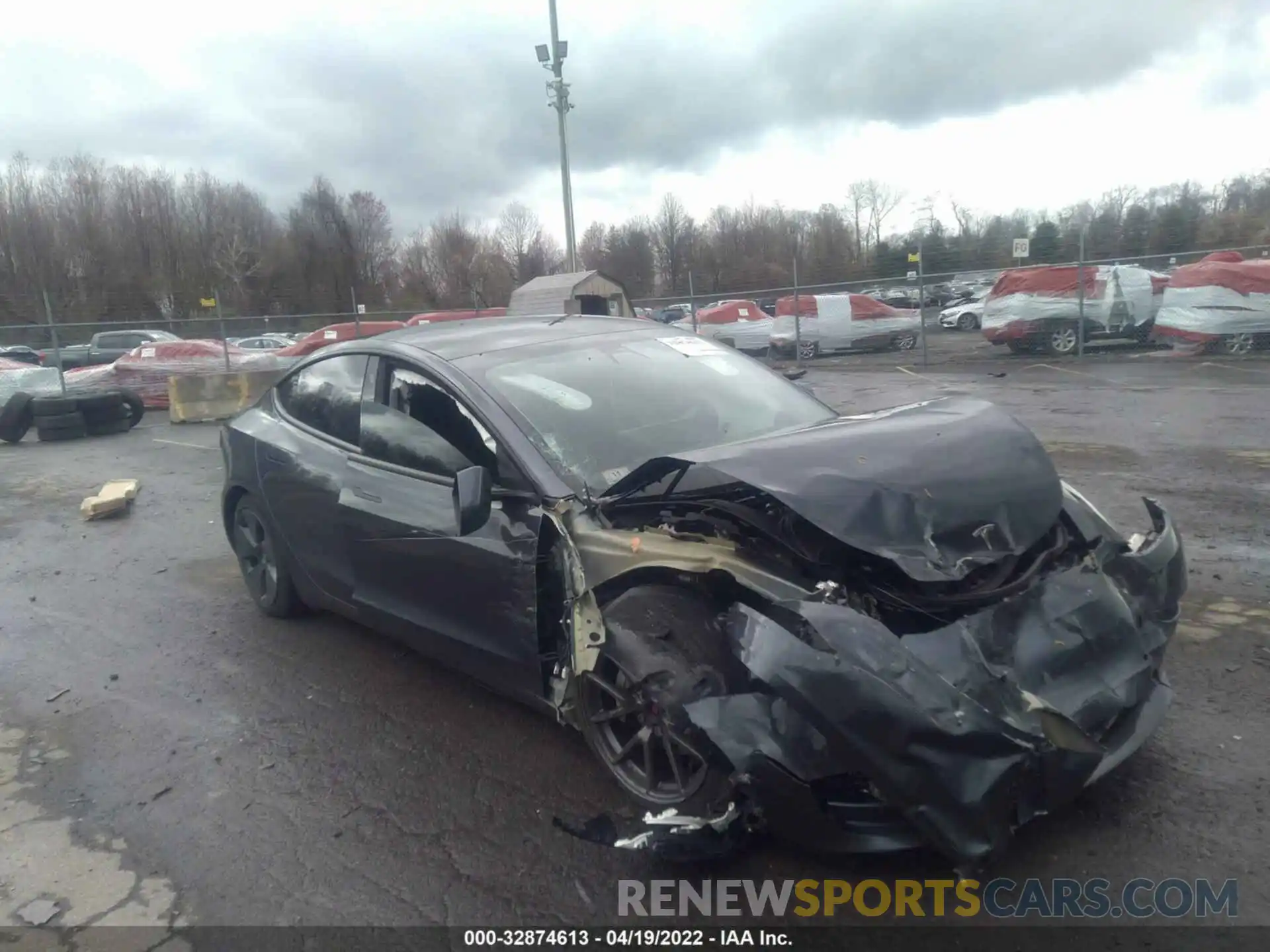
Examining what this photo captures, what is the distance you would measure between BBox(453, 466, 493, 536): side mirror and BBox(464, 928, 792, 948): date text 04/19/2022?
4.18 feet

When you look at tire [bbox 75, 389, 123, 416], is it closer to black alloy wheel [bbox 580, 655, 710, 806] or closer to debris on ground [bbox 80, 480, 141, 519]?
debris on ground [bbox 80, 480, 141, 519]

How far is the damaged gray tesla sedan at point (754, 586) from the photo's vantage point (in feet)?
7.64

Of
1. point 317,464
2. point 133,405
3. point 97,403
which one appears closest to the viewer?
point 317,464

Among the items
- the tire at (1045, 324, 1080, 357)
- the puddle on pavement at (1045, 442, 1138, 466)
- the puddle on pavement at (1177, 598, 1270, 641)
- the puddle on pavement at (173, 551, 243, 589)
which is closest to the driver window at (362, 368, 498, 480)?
the puddle on pavement at (173, 551, 243, 589)

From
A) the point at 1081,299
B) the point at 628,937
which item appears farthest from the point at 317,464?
the point at 1081,299

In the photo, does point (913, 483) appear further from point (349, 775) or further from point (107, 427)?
point (107, 427)

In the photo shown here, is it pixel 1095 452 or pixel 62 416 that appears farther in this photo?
pixel 62 416

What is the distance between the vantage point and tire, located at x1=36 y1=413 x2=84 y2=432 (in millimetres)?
13914

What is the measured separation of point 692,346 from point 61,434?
13069 mm

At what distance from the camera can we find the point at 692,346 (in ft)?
15.0

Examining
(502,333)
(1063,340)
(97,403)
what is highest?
(502,333)

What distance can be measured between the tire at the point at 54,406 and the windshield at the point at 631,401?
12778 millimetres

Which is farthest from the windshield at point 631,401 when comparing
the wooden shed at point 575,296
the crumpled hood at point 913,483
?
the wooden shed at point 575,296

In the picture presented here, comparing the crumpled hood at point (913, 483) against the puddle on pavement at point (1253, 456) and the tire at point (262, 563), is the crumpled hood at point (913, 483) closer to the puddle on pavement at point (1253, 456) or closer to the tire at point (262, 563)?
the tire at point (262, 563)
